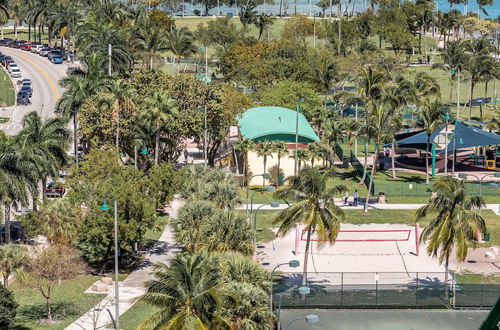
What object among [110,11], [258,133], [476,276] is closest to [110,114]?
[258,133]

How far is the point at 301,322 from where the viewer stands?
58.3 m

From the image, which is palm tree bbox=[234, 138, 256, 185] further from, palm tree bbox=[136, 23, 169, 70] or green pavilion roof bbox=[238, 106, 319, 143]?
palm tree bbox=[136, 23, 169, 70]

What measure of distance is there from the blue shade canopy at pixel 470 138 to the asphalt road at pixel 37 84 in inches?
1853

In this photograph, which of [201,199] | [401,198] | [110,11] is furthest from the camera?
[110,11]

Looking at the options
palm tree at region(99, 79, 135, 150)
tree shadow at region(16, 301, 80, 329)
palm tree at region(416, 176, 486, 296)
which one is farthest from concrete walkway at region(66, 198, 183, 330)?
palm tree at region(416, 176, 486, 296)

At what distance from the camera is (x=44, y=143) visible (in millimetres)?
78812

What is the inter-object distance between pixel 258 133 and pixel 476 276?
125 feet

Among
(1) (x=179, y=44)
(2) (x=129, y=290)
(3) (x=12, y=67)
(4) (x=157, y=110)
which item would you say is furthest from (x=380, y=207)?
(3) (x=12, y=67)

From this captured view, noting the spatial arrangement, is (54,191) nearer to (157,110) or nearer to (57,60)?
(157,110)

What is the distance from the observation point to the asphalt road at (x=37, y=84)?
133 metres

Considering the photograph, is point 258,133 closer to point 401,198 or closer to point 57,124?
point 401,198

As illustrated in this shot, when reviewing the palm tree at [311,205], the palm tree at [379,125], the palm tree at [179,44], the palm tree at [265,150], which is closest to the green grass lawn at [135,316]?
the palm tree at [311,205]

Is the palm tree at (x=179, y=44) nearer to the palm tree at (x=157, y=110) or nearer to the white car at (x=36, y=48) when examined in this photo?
the white car at (x=36, y=48)

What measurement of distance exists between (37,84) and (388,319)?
352 feet
